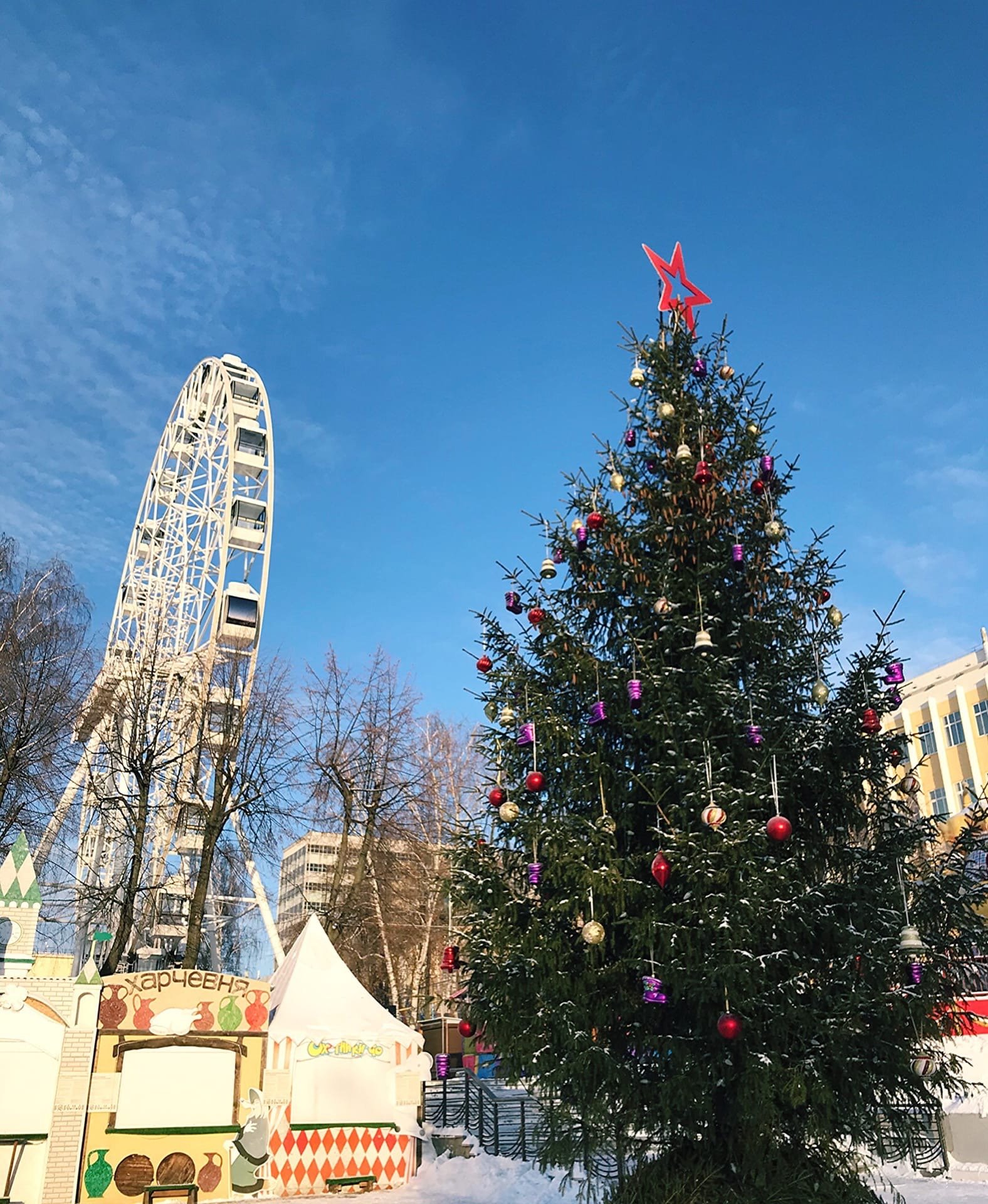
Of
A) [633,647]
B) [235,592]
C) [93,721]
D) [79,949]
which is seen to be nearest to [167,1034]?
[633,647]

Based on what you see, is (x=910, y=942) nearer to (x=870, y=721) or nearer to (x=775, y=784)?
(x=775, y=784)

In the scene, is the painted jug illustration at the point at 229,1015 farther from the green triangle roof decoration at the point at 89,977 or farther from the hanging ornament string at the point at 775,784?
the hanging ornament string at the point at 775,784

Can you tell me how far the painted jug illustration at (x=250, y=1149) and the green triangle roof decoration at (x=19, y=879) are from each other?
2842mm

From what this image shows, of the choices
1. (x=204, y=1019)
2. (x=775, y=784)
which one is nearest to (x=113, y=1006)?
(x=204, y=1019)

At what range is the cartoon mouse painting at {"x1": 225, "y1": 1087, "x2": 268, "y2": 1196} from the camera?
39.9 ft

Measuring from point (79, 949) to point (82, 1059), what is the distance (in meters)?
14.3

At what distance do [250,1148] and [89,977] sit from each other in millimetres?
2965

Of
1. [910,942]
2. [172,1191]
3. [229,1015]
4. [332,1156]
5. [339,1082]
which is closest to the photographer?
[910,942]

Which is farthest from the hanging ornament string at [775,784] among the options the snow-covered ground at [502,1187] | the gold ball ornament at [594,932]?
the snow-covered ground at [502,1187]

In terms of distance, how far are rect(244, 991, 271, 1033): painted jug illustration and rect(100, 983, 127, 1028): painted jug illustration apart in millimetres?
1573

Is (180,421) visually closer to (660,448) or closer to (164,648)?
(164,648)

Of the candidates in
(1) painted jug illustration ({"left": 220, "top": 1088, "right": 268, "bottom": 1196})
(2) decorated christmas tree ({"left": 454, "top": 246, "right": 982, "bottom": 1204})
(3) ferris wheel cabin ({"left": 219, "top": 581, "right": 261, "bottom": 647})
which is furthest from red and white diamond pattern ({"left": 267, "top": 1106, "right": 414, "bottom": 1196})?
(3) ferris wheel cabin ({"left": 219, "top": 581, "right": 261, "bottom": 647})

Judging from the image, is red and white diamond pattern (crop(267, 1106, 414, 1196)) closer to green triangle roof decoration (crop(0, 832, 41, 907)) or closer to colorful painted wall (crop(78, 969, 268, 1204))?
colorful painted wall (crop(78, 969, 268, 1204))

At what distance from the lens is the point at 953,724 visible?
144ft
